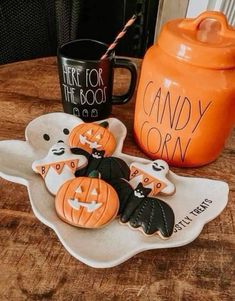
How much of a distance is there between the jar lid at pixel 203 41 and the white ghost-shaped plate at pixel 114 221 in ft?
0.54

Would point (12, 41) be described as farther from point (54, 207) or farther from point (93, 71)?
point (54, 207)

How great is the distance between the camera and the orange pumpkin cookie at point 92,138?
51 cm

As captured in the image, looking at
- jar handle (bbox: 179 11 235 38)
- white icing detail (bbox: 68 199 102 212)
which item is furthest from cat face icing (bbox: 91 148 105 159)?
jar handle (bbox: 179 11 235 38)

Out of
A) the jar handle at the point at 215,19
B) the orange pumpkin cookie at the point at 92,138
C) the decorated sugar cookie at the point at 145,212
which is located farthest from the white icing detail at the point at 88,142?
the jar handle at the point at 215,19

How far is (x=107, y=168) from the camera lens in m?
0.47

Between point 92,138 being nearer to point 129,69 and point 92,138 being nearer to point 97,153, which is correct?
point 97,153

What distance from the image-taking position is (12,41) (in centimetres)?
137

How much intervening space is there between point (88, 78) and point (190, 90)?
0.59 feet

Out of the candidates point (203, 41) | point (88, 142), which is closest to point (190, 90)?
point (203, 41)

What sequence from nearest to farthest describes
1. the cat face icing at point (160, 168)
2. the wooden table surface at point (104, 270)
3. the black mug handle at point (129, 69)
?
1. the wooden table surface at point (104, 270)
2. the cat face icing at point (160, 168)
3. the black mug handle at point (129, 69)

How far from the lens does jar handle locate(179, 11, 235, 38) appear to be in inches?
17.8

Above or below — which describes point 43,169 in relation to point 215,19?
below

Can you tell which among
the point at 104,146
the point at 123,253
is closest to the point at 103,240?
the point at 123,253

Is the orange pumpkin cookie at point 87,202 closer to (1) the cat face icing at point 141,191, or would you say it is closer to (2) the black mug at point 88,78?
(1) the cat face icing at point 141,191
